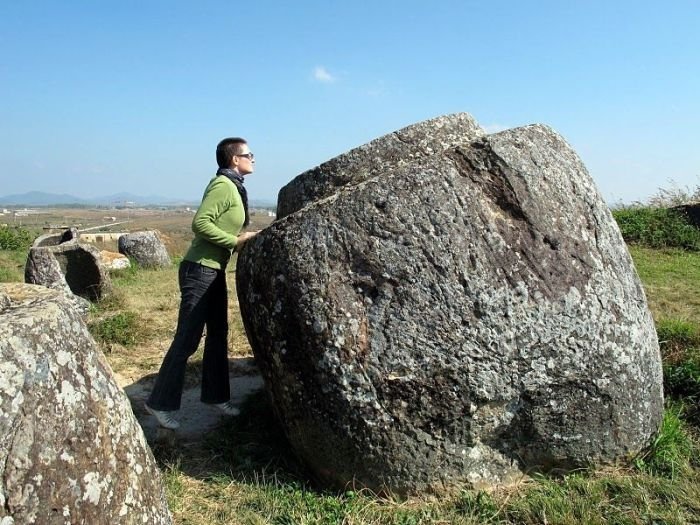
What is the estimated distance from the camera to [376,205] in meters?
3.64

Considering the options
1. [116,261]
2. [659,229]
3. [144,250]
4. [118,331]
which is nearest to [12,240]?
[144,250]

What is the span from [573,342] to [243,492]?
7.00 feet

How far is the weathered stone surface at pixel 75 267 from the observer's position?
9969mm

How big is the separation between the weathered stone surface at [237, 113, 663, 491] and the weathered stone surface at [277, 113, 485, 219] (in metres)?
0.58

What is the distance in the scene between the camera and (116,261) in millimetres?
14320

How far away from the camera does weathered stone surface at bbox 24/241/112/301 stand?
9969 millimetres

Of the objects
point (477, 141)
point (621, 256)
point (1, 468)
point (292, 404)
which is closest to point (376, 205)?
point (477, 141)

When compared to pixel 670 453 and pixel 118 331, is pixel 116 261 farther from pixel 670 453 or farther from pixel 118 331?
pixel 670 453

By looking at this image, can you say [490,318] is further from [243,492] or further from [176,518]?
[176,518]

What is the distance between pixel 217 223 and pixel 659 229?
32.9 feet

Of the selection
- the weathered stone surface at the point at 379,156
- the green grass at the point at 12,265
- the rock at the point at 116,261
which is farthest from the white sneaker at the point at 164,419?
the rock at the point at 116,261

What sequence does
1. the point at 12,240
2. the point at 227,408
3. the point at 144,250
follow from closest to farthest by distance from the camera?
the point at 227,408
the point at 144,250
the point at 12,240

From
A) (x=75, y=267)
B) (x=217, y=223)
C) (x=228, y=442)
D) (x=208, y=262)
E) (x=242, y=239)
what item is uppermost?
(x=217, y=223)

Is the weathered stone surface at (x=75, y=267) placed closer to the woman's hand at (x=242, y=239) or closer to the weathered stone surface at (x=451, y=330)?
the woman's hand at (x=242, y=239)
